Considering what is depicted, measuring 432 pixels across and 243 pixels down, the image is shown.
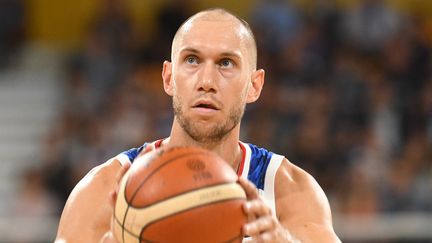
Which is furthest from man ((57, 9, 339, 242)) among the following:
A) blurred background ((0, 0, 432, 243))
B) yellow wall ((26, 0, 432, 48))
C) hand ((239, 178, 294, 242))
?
yellow wall ((26, 0, 432, 48))

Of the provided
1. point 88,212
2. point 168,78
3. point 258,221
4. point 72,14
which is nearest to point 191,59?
point 168,78

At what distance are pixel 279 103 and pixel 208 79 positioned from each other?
19.4ft

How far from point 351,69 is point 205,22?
615 cm

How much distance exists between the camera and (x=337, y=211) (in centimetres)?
951

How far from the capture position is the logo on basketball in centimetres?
396

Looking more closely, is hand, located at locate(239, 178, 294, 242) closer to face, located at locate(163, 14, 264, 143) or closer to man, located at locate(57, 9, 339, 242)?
man, located at locate(57, 9, 339, 242)

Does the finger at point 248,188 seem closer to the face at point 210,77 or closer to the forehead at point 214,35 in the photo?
the face at point 210,77

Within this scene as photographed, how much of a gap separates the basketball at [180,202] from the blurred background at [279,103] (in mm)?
5010

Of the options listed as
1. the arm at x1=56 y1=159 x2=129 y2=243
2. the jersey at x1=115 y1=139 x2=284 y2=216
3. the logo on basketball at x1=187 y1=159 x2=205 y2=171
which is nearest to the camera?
the logo on basketball at x1=187 y1=159 x2=205 y2=171

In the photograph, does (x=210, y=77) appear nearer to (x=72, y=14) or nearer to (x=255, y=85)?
(x=255, y=85)

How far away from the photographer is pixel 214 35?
4.79 meters

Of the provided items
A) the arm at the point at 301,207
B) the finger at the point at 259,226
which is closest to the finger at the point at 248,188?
the finger at the point at 259,226

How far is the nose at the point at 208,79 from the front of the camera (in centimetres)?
466

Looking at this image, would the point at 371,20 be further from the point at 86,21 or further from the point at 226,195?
the point at 226,195
